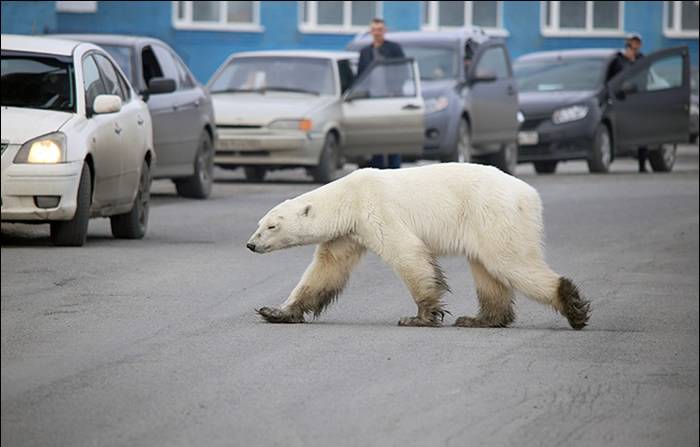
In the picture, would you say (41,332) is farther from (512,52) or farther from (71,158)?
(512,52)

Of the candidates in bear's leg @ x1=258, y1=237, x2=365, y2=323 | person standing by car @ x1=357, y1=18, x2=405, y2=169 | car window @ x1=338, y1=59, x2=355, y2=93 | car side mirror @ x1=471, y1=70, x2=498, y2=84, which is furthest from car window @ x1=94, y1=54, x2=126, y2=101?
car side mirror @ x1=471, y1=70, x2=498, y2=84

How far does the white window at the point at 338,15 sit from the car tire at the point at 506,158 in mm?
15376

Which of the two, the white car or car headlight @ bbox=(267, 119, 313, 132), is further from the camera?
car headlight @ bbox=(267, 119, 313, 132)

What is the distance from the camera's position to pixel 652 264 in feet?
49.0

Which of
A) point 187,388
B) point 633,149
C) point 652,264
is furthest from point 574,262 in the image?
point 633,149

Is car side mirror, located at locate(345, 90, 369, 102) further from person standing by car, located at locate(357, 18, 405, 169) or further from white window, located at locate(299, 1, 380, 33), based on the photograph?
white window, located at locate(299, 1, 380, 33)

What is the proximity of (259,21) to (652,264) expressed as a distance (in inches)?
1137

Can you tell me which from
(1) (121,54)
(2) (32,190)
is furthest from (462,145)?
(2) (32,190)

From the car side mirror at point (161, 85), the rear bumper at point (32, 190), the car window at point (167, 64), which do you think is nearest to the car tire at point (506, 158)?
the car window at point (167, 64)

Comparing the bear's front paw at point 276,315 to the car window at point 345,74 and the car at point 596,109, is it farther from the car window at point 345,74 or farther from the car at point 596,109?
the car at point 596,109

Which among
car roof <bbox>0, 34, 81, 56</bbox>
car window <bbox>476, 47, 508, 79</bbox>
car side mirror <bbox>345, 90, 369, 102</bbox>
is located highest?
car roof <bbox>0, 34, 81, 56</bbox>

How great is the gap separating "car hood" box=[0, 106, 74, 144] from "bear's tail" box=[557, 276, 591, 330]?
5.55 metres

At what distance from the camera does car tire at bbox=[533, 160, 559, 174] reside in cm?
3086

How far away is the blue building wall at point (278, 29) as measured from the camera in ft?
135
